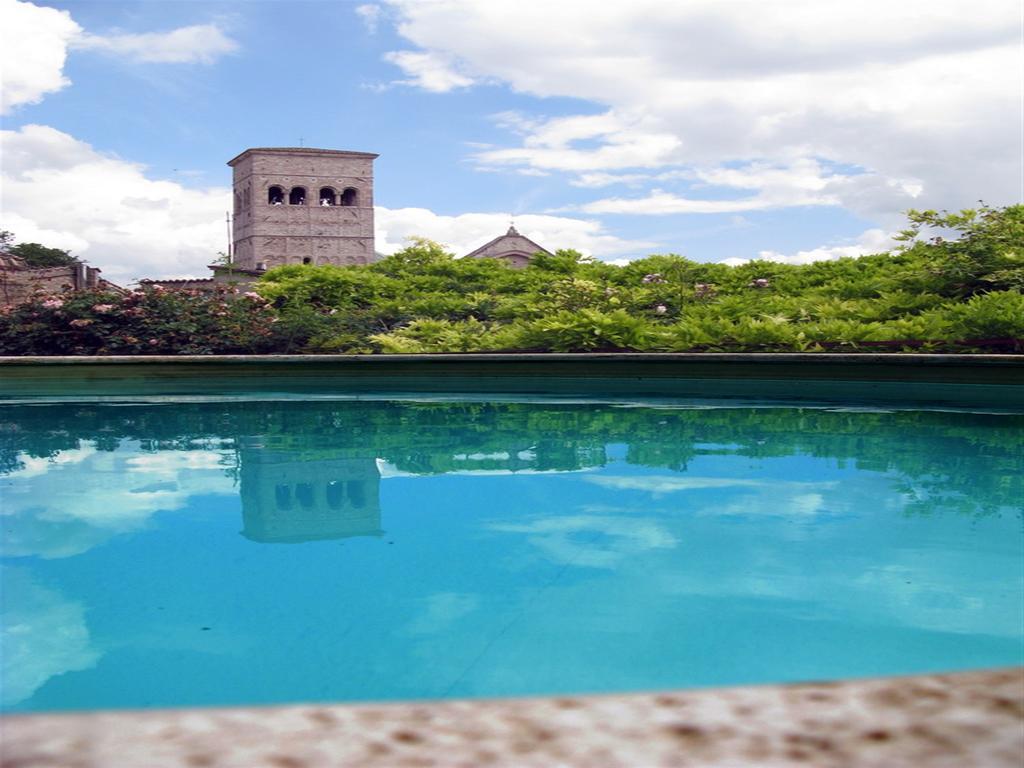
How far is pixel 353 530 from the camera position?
383 centimetres

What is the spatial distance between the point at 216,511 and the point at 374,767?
415cm

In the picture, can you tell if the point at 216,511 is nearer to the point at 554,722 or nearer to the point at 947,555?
the point at 947,555

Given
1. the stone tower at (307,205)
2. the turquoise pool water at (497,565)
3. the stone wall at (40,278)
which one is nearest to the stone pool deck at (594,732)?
the turquoise pool water at (497,565)

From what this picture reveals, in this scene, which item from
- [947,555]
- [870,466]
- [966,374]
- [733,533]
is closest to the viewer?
[947,555]

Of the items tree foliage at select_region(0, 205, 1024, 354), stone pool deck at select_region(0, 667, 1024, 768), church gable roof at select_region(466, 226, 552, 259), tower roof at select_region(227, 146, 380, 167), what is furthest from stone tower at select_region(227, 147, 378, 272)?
stone pool deck at select_region(0, 667, 1024, 768)

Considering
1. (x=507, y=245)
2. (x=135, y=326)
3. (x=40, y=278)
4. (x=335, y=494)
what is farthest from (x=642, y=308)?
(x=507, y=245)

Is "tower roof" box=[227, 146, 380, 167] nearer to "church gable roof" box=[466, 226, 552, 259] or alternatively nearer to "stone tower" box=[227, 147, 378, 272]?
"stone tower" box=[227, 147, 378, 272]

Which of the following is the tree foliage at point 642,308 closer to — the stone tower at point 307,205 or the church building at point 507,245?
the church building at point 507,245

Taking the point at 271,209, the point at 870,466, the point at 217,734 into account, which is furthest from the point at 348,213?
the point at 217,734

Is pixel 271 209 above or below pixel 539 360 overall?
above

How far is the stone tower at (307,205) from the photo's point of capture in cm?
6053

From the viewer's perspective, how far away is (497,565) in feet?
10.8

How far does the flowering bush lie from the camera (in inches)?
505

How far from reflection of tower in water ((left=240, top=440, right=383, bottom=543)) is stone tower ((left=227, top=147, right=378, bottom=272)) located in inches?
2195
